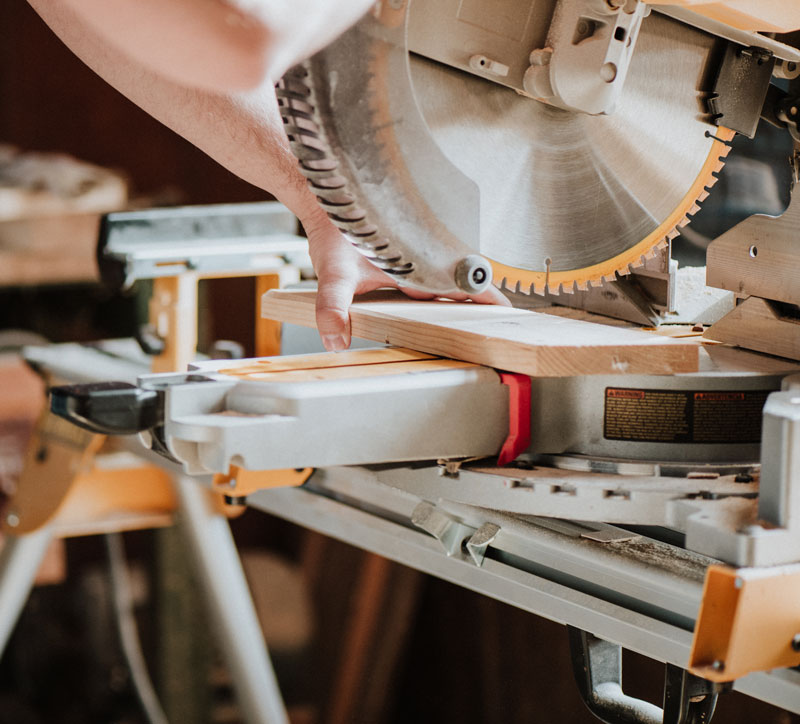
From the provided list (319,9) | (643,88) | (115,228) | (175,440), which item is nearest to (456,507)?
(175,440)

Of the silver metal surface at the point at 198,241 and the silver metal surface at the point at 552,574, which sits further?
the silver metal surface at the point at 198,241

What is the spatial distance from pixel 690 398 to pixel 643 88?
1.03 ft

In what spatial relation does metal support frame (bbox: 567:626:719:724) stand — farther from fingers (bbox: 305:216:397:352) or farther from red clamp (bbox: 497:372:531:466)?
fingers (bbox: 305:216:397:352)

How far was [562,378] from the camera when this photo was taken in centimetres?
99

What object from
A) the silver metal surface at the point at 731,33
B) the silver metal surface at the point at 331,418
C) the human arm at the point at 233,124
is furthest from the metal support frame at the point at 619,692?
the silver metal surface at the point at 731,33

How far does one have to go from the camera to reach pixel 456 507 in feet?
3.66

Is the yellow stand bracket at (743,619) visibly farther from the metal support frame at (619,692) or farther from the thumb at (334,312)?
the thumb at (334,312)

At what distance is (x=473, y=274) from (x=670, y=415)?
0.22 meters

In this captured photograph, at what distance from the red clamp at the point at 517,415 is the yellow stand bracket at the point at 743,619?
22cm

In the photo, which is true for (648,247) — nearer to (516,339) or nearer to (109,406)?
(516,339)

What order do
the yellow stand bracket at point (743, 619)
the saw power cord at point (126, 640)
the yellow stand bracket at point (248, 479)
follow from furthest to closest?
the saw power cord at point (126, 640) → the yellow stand bracket at point (248, 479) → the yellow stand bracket at point (743, 619)

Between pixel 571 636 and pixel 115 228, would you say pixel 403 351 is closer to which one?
pixel 571 636

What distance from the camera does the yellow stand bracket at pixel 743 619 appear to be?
2.63 feet

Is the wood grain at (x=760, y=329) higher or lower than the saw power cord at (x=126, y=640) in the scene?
higher
